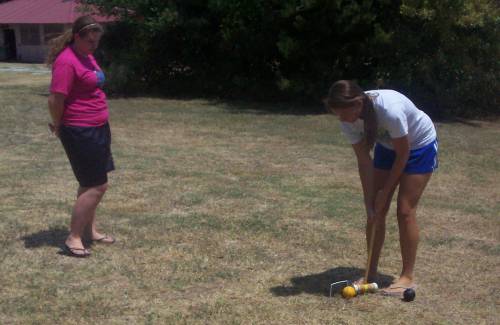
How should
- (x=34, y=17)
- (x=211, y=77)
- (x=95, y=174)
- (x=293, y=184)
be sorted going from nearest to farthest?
(x=95, y=174), (x=293, y=184), (x=211, y=77), (x=34, y=17)

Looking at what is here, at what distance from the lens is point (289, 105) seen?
54.3 ft

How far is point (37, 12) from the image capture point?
132 ft

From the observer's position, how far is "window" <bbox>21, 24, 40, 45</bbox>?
1594 inches

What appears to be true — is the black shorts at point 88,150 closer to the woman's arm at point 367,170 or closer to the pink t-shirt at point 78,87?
the pink t-shirt at point 78,87

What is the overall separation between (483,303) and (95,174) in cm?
280

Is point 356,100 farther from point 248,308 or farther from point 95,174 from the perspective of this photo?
point 95,174

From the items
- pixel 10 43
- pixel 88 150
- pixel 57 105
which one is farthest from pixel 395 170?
pixel 10 43

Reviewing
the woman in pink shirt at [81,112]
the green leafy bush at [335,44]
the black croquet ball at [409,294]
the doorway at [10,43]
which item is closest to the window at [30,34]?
the doorway at [10,43]

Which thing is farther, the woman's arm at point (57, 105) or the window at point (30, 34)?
the window at point (30, 34)

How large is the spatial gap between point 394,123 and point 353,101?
28cm

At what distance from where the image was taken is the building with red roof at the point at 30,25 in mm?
38500

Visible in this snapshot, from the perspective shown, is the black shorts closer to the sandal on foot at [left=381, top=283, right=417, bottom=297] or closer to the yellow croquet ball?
the yellow croquet ball

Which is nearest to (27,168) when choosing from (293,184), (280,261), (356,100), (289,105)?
(293,184)

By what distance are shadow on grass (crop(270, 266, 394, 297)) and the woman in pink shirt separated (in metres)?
1.54
